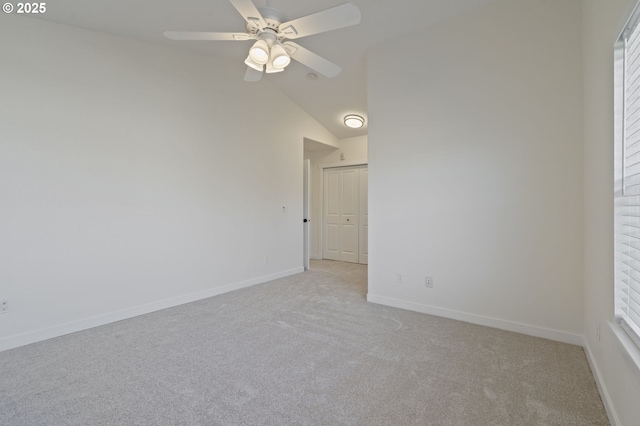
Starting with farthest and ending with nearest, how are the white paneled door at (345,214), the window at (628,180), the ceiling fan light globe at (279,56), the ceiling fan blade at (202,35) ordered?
the white paneled door at (345,214)
the ceiling fan light globe at (279,56)
the ceiling fan blade at (202,35)
the window at (628,180)

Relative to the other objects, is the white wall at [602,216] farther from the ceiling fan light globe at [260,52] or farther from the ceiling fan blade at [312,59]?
the ceiling fan light globe at [260,52]

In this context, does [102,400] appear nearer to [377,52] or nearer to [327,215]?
[377,52]

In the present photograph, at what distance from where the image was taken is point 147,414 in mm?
1620

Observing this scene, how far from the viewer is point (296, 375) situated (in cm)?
199

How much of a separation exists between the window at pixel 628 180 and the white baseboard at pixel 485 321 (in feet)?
3.89

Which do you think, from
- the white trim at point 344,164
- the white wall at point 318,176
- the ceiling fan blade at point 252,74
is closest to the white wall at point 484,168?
the ceiling fan blade at point 252,74

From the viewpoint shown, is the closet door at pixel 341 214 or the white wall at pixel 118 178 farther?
the closet door at pixel 341 214

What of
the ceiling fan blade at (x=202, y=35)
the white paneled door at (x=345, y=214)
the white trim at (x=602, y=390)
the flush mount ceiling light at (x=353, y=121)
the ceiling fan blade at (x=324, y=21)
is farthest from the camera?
the white paneled door at (x=345, y=214)

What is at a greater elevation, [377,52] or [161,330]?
[377,52]

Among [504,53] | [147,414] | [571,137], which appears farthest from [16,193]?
[571,137]

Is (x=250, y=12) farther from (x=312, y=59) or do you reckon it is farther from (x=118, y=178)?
(x=118, y=178)

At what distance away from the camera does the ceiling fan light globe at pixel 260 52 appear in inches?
85.4

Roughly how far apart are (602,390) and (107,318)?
13.0 feet

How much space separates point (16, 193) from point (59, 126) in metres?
0.67
